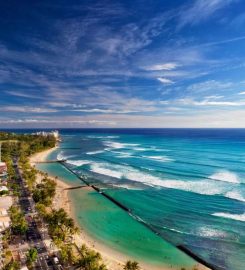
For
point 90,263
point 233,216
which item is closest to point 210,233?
point 233,216

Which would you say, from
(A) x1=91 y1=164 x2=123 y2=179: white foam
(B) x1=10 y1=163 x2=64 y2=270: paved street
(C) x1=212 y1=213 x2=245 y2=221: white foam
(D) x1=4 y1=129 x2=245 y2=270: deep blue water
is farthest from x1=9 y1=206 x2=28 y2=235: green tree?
(A) x1=91 y1=164 x2=123 y2=179: white foam

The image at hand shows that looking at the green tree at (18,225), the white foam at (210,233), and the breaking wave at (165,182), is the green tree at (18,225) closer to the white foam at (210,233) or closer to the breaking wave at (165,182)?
the white foam at (210,233)

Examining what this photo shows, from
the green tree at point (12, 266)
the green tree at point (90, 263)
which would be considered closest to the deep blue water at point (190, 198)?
the green tree at point (90, 263)

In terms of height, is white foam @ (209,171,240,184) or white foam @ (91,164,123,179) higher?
white foam @ (209,171,240,184)

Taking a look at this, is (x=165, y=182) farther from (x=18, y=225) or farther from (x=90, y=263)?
(x=90, y=263)

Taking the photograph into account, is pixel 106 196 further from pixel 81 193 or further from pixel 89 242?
pixel 89 242

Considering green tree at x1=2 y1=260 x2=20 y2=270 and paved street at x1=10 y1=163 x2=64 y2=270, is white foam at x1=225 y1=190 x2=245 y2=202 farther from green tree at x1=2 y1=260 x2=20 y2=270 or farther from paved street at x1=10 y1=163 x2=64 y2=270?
green tree at x1=2 y1=260 x2=20 y2=270
